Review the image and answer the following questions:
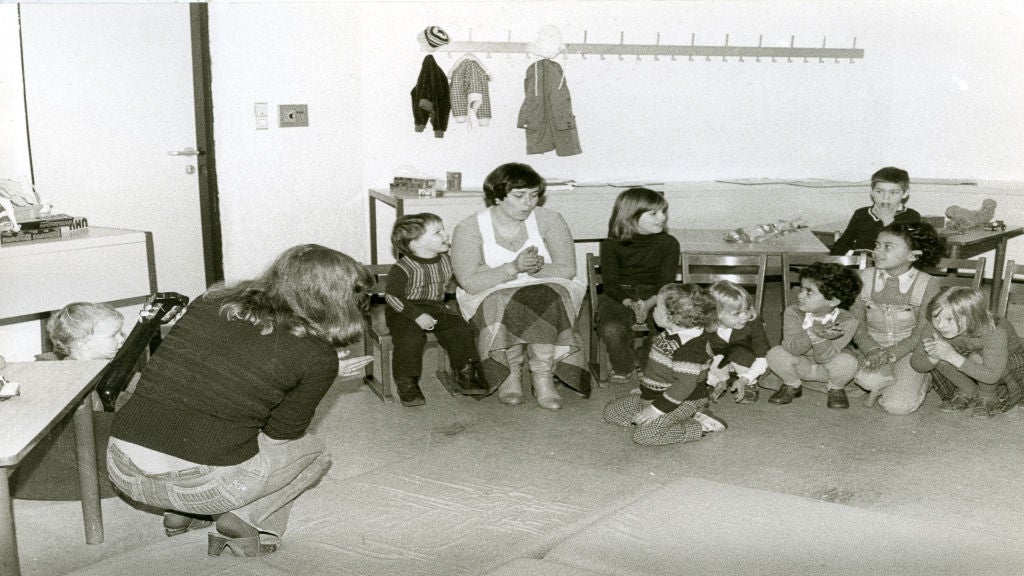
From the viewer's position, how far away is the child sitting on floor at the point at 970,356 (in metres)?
3.98

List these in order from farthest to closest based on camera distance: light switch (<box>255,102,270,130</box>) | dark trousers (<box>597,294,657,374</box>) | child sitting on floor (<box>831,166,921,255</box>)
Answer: light switch (<box>255,102,270,130</box>) → child sitting on floor (<box>831,166,921,255</box>) → dark trousers (<box>597,294,657,374</box>)

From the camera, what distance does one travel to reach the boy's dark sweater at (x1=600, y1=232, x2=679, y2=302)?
4.58 m

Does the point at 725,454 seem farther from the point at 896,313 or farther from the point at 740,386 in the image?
the point at 896,313

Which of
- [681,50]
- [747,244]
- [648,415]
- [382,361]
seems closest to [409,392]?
[382,361]

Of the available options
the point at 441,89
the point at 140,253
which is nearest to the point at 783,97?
the point at 441,89

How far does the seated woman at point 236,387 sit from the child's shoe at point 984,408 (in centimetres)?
287

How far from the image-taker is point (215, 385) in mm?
2457

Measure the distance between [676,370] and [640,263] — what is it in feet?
3.11

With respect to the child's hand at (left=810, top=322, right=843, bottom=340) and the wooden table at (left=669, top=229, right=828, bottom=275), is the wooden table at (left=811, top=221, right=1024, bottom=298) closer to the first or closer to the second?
the wooden table at (left=669, top=229, right=828, bottom=275)

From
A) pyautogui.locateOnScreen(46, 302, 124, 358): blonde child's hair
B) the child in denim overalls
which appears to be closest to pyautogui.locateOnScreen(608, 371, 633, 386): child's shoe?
the child in denim overalls

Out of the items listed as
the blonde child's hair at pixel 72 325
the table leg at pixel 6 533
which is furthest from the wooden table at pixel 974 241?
the table leg at pixel 6 533

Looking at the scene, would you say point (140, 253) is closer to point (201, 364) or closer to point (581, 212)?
point (201, 364)

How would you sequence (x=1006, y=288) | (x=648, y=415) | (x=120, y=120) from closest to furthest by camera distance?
(x=648, y=415) < (x=1006, y=288) < (x=120, y=120)

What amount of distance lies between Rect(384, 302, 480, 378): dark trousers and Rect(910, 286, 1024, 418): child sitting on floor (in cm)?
195
